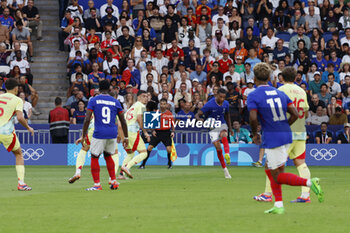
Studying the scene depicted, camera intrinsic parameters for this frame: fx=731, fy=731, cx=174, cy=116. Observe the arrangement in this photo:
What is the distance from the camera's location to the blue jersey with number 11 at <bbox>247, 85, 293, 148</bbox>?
34.6 ft

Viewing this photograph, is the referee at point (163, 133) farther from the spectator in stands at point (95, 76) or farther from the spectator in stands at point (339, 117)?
the spectator in stands at point (339, 117)

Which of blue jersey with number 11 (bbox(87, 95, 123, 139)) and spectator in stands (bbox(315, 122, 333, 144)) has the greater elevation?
blue jersey with number 11 (bbox(87, 95, 123, 139))

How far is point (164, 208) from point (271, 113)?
233cm

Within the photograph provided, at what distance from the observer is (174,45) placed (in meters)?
28.8

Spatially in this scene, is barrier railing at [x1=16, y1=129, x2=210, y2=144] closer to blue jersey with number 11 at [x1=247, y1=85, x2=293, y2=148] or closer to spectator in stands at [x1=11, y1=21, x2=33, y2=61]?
spectator in stands at [x1=11, y1=21, x2=33, y2=61]

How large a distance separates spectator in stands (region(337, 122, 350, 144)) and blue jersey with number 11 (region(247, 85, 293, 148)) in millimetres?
15549

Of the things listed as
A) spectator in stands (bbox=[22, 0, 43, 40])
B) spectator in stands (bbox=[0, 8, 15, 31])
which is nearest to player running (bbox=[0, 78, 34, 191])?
spectator in stands (bbox=[0, 8, 15, 31])

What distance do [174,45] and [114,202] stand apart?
16884mm

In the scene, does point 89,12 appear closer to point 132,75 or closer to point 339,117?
point 132,75

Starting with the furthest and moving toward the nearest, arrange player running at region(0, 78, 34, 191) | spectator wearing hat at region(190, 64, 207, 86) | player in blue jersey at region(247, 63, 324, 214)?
spectator wearing hat at region(190, 64, 207, 86) → player running at region(0, 78, 34, 191) → player in blue jersey at region(247, 63, 324, 214)

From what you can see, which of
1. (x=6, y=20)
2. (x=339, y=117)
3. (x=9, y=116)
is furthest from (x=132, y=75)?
(x=9, y=116)

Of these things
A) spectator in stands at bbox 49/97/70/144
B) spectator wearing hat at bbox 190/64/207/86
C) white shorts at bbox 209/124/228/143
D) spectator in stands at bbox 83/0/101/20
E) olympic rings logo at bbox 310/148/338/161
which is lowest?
olympic rings logo at bbox 310/148/338/161

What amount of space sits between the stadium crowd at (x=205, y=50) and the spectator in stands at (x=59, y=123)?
0.86 m

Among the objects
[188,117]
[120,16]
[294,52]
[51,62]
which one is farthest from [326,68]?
[51,62]
